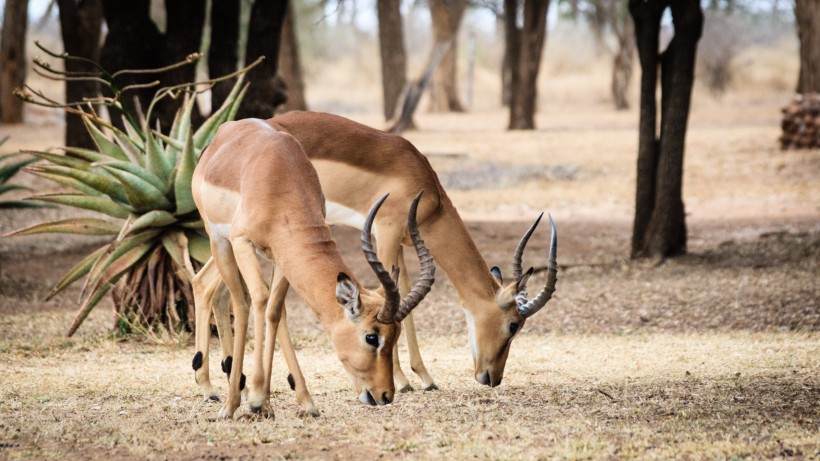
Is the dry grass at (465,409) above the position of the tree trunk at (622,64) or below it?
below

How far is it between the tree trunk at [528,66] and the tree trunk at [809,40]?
19.6ft

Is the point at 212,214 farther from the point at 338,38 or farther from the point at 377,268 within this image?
the point at 338,38

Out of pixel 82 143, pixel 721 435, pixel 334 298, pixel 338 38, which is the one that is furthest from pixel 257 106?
pixel 338 38

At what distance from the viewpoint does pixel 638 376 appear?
5.93 m

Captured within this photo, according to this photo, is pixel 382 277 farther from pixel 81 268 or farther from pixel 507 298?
pixel 81 268

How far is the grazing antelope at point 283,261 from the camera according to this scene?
14.8ft

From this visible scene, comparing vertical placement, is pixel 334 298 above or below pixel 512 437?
above

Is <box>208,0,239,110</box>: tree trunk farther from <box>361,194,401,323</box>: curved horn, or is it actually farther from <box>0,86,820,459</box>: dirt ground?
<box>361,194,401,323</box>: curved horn

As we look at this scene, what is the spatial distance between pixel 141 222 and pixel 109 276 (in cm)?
46

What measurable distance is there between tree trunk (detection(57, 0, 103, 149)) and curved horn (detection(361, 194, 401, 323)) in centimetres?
979

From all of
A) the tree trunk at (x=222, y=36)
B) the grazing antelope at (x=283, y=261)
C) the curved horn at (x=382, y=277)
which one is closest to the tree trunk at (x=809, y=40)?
the tree trunk at (x=222, y=36)

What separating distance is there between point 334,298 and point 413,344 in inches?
57.1

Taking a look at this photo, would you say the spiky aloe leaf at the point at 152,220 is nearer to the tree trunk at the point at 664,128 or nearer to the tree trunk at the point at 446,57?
the tree trunk at the point at 664,128

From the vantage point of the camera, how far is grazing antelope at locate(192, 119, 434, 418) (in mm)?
4512
